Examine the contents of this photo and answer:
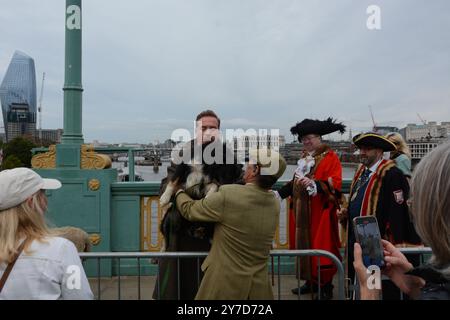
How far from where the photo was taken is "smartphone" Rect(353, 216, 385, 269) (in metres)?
1.71

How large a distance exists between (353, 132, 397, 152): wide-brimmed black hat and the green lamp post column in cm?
316

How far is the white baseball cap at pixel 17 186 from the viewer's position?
1679 mm

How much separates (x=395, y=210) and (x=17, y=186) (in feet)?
9.00

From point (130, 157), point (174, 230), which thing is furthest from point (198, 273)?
point (130, 157)

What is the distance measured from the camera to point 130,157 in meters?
5.89

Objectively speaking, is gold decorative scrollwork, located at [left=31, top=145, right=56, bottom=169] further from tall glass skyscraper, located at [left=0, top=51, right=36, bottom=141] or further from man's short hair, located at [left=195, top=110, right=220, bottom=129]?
tall glass skyscraper, located at [left=0, top=51, right=36, bottom=141]

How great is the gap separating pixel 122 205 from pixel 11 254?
3.32 metres

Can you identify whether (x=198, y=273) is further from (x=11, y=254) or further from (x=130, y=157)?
(x=130, y=157)

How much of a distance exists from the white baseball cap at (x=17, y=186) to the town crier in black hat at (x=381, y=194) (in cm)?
262

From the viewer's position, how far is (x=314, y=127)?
13.7 ft

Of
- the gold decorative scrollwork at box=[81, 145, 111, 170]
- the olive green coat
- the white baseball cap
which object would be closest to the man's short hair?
the olive green coat

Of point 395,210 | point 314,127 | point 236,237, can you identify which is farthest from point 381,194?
point 236,237
